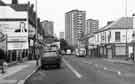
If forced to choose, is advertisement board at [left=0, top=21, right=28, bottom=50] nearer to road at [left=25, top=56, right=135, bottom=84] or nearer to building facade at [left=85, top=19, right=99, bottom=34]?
road at [left=25, top=56, right=135, bottom=84]

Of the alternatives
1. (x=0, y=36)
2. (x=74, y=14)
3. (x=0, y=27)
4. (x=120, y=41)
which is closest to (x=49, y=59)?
(x=0, y=36)

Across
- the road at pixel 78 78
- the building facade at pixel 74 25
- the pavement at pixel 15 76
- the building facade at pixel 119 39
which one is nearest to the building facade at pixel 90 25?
the building facade at pixel 74 25

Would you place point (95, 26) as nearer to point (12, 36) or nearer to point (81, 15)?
point (81, 15)

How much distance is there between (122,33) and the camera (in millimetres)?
66875

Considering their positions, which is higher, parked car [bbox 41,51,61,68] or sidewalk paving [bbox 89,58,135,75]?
parked car [bbox 41,51,61,68]

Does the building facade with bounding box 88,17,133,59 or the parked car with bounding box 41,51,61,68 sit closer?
the parked car with bounding box 41,51,61,68

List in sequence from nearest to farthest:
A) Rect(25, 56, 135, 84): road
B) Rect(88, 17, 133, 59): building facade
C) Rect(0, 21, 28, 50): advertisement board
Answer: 1. Rect(25, 56, 135, 84): road
2. Rect(0, 21, 28, 50): advertisement board
3. Rect(88, 17, 133, 59): building facade

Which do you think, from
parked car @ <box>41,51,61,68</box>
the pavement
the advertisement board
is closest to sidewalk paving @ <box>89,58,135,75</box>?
parked car @ <box>41,51,61,68</box>

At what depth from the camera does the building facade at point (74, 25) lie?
483 feet

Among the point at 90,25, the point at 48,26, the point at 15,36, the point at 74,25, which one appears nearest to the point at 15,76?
the point at 15,36

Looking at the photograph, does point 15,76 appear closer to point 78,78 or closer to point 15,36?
point 78,78

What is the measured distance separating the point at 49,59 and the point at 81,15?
127 meters

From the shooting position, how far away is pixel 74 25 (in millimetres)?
147250

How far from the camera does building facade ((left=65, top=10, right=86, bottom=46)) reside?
483 ft
